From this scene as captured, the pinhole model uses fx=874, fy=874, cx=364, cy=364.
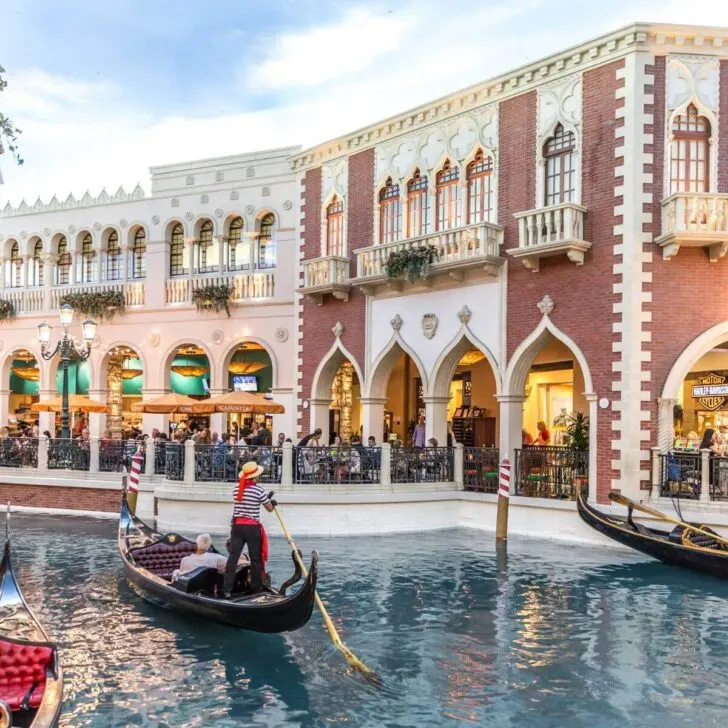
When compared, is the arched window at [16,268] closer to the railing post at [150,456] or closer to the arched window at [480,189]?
the railing post at [150,456]

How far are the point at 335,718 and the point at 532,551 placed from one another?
6877 mm

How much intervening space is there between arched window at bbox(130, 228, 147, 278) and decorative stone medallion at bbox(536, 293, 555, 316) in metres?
10.6

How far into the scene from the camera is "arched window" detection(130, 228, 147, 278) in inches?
820

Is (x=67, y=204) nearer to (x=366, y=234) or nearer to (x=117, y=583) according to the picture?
(x=366, y=234)

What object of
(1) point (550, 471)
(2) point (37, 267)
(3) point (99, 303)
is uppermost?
(2) point (37, 267)

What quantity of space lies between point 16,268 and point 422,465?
13313 mm

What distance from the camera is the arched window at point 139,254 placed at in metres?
20.8

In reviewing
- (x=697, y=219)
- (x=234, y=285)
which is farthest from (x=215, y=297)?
(x=697, y=219)

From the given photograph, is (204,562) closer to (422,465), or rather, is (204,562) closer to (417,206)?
(422,465)

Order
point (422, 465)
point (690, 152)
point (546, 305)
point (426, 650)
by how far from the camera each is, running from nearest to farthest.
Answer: point (426, 650), point (690, 152), point (546, 305), point (422, 465)

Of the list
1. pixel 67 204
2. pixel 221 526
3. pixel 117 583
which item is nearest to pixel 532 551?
pixel 221 526

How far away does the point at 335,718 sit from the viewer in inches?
245

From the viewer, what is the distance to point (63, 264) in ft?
72.1

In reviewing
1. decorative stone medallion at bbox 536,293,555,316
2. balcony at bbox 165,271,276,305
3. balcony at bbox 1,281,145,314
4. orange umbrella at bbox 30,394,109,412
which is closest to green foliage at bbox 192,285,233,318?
balcony at bbox 165,271,276,305
